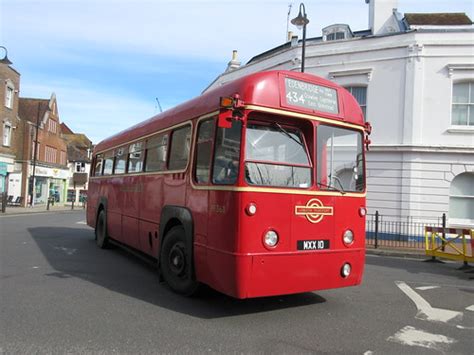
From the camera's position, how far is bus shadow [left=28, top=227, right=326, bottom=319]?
5982 mm

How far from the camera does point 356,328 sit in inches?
209

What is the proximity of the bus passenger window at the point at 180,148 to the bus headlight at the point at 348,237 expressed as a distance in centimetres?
256

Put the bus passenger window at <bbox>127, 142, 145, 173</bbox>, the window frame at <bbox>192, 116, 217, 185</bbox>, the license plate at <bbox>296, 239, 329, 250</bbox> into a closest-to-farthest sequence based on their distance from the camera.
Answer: the license plate at <bbox>296, 239, 329, 250</bbox> → the window frame at <bbox>192, 116, 217, 185</bbox> → the bus passenger window at <bbox>127, 142, 145, 173</bbox>

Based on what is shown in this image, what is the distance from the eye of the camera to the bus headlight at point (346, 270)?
5953 millimetres

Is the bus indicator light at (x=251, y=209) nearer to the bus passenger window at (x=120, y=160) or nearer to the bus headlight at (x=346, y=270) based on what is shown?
the bus headlight at (x=346, y=270)

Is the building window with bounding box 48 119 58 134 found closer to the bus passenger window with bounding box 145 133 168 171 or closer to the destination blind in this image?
the bus passenger window with bounding box 145 133 168 171

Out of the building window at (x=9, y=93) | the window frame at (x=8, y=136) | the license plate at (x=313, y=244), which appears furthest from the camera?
the building window at (x=9, y=93)

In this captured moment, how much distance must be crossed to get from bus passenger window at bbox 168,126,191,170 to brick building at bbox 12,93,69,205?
A: 106 ft

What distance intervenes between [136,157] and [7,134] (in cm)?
3232

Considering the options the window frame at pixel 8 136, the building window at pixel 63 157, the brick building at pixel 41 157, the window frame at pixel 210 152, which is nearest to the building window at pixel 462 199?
the window frame at pixel 210 152

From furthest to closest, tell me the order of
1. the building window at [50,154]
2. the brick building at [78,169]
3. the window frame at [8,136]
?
the brick building at [78,169], the building window at [50,154], the window frame at [8,136]

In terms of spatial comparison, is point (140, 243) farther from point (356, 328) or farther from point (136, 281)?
point (356, 328)

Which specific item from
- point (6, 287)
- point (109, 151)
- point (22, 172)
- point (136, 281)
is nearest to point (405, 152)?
point (109, 151)

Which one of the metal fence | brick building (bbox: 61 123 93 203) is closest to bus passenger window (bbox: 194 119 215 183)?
the metal fence
